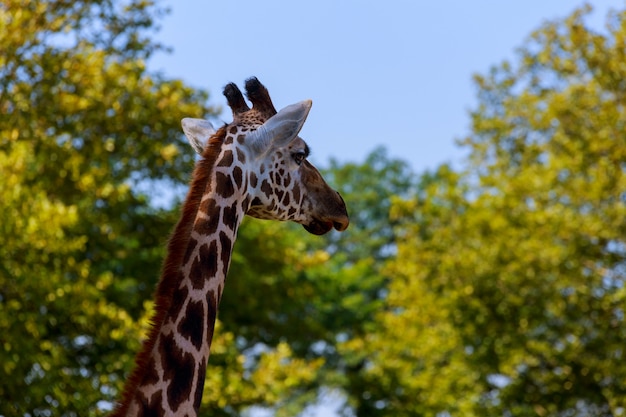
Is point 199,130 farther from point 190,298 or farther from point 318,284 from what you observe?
point 318,284

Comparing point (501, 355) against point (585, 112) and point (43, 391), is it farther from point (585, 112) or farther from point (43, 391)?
point (43, 391)

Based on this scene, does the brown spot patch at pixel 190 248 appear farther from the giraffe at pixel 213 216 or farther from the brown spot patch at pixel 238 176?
the brown spot patch at pixel 238 176

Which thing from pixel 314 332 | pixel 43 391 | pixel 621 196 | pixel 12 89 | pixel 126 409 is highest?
pixel 621 196

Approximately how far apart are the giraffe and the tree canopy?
7.66m

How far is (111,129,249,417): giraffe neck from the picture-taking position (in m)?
5.27

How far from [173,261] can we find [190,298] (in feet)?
0.69

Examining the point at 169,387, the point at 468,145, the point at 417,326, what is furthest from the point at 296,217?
the point at 468,145

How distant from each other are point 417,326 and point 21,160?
1372 cm

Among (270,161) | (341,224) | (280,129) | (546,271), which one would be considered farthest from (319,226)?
(546,271)

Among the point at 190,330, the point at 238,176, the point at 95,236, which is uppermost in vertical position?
the point at 95,236

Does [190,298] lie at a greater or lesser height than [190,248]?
lesser

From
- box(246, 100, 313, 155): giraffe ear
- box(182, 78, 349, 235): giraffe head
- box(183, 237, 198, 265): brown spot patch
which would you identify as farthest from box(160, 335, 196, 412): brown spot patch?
box(246, 100, 313, 155): giraffe ear

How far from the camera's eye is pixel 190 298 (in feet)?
18.3

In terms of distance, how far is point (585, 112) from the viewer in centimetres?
2406
